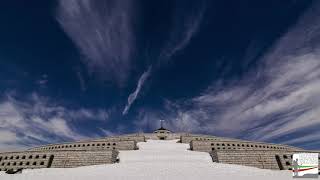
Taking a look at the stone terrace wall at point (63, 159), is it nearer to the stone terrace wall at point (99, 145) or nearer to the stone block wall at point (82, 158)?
the stone block wall at point (82, 158)

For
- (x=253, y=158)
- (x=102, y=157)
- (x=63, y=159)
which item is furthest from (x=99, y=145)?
(x=253, y=158)

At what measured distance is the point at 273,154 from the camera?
39.3 meters

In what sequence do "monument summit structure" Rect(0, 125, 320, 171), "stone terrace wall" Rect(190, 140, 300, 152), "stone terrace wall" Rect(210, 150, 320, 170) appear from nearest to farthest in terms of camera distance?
"stone terrace wall" Rect(210, 150, 320, 170) < "monument summit structure" Rect(0, 125, 320, 171) < "stone terrace wall" Rect(190, 140, 300, 152)

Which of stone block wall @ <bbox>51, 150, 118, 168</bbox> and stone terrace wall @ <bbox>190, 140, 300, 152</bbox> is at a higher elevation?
stone terrace wall @ <bbox>190, 140, 300, 152</bbox>

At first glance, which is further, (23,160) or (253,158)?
(23,160)

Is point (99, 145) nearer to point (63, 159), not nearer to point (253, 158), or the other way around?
point (63, 159)

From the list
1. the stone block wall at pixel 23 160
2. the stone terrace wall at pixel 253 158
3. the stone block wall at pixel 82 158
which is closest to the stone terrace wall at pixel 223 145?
the stone terrace wall at pixel 253 158

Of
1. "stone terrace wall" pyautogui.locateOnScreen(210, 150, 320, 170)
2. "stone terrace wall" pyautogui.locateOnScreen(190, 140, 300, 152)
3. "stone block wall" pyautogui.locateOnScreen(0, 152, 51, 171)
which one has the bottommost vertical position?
"stone terrace wall" pyautogui.locateOnScreen(210, 150, 320, 170)

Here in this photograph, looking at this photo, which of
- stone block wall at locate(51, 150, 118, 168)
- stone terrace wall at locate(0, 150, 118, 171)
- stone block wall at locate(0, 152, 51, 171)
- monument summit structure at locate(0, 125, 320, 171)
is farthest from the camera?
stone block wall at locate(0, 152, 51, 171)

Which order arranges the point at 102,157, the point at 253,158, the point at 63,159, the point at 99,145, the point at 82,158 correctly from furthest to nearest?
the point at 99,145 → the point at 63,159 → the point at 82,158 → the point at 102,157 → the point at 253,158

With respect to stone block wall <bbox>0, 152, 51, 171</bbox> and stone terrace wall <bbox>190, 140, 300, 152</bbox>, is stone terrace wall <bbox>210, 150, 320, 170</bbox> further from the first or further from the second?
stone block wall <bbox>0, 152, 51, 171</bbox>

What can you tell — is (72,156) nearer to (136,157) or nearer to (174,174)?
(136,157)

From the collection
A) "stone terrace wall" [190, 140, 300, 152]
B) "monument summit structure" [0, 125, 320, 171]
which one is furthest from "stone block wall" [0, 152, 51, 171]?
"stone terrace wall" [190, 140, 300, 152]

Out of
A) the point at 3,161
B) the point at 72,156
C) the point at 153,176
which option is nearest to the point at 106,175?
the point at 153,176
